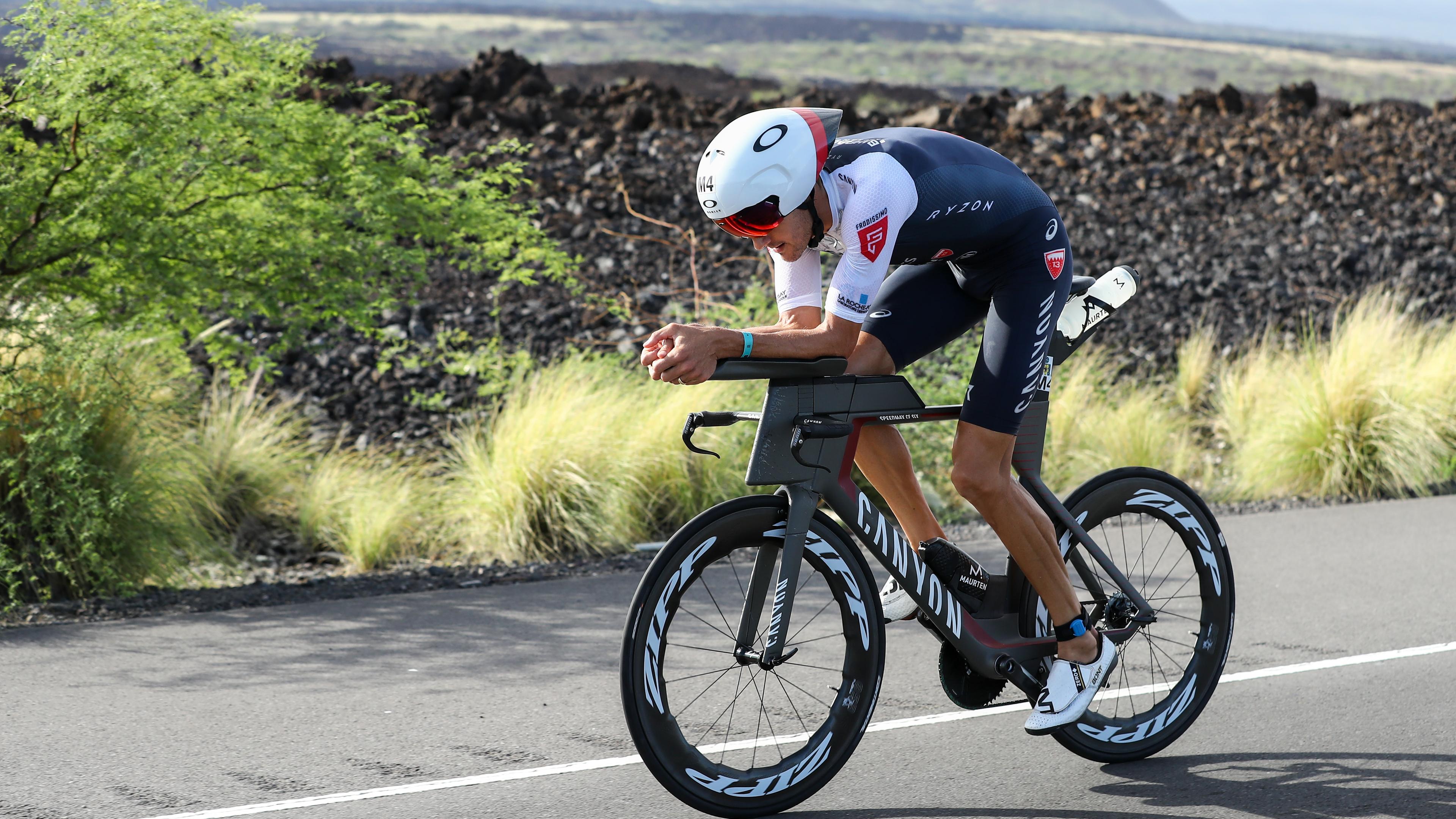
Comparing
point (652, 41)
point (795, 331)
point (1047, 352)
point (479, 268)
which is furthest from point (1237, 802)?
point (652, 41)

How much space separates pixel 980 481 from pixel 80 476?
473cm

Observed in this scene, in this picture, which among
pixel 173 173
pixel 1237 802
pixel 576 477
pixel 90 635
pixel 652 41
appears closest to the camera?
pixel 1237 802

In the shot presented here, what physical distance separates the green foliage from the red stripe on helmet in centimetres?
444

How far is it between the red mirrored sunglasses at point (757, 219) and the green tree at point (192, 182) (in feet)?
15.7

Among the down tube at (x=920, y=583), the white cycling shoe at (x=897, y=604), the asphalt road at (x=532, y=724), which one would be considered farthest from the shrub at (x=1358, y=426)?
the down tube at (x=920, y=583)

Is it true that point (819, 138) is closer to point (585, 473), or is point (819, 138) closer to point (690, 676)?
point (690, 676)

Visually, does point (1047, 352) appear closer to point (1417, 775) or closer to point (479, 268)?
point (1417, 775)

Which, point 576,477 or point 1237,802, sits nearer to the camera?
point 1237,802

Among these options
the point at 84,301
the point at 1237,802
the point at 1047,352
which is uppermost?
the point at 1047,352

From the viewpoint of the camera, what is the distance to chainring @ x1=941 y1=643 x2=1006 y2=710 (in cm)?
478

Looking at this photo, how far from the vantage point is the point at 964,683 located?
478 cm

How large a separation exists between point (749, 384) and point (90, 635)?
4.72 m

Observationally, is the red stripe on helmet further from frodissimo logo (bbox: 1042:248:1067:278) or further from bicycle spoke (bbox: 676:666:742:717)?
bicycle spoke (bbox: 676:666:742:717)

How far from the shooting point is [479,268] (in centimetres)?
1087
